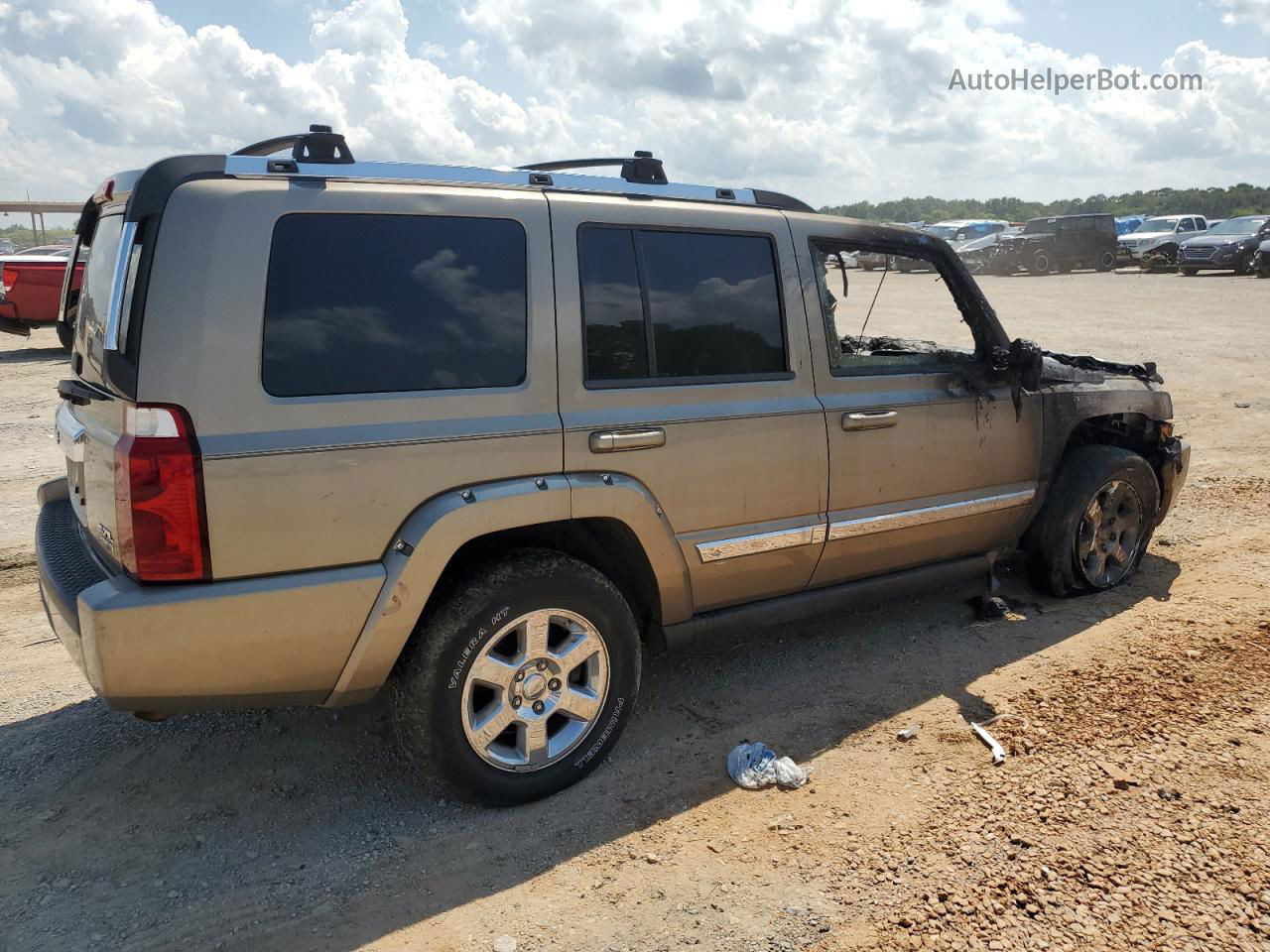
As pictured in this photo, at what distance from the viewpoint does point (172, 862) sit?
3.01 m

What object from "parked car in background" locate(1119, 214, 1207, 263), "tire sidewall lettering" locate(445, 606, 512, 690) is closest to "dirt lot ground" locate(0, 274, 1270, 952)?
"tire sidewall lettering" locate(445, 606, 512, 690)

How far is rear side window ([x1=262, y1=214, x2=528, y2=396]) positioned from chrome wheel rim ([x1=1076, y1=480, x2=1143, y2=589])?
3.27 meters

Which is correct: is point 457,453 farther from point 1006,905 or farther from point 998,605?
Answer: point 998,605

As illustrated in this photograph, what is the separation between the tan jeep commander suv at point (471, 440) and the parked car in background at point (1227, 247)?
28029 mm

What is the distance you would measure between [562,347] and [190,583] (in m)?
1.33

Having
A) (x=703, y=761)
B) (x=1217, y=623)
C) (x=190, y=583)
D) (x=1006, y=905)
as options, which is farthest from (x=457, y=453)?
(x=1217, y=623)

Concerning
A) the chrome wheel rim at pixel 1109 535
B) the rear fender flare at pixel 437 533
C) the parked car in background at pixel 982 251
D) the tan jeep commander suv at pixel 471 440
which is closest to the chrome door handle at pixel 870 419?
the tan jeep commander suv at pixel 471 440

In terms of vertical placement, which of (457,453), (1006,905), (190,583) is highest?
(457,453)

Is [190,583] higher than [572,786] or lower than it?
higher

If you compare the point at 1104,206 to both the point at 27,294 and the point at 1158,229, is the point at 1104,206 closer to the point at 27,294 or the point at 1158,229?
the point at 1158,229

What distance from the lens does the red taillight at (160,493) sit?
2.60 metres

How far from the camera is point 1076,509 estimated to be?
484cm

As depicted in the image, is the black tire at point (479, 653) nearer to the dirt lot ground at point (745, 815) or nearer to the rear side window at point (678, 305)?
the dirt lot ground at point (745, 815)

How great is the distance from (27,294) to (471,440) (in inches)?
546
